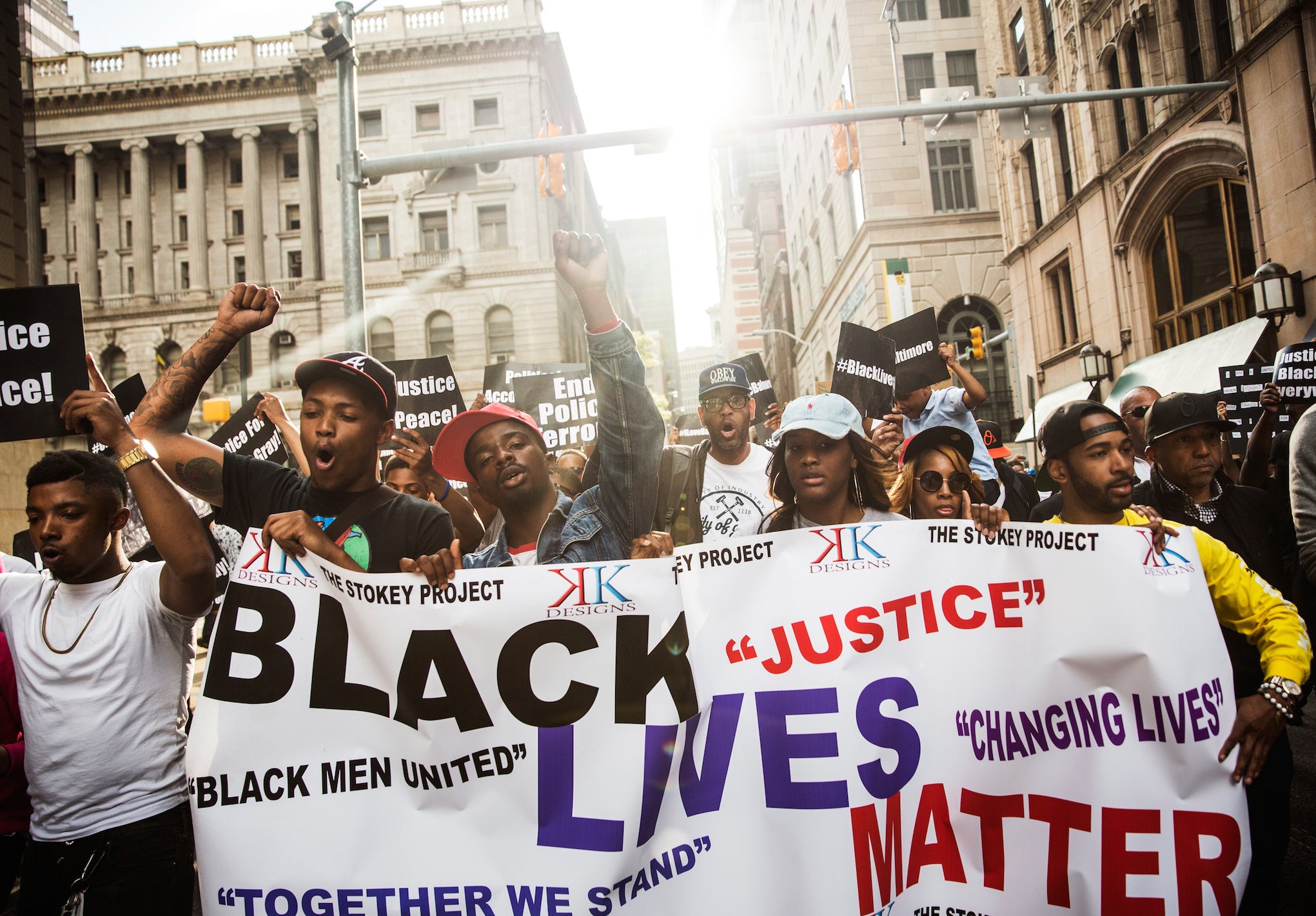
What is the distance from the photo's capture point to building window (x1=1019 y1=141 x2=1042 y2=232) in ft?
73.2

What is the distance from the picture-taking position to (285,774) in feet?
7.91

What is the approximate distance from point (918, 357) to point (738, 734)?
163 inches

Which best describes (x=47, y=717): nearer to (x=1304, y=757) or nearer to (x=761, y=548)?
(x=761, y=548)

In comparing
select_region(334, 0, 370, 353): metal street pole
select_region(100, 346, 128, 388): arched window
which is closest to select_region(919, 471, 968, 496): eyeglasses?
select_region(334, 0, 370, 353): metal street pole

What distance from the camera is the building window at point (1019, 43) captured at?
2180 cm

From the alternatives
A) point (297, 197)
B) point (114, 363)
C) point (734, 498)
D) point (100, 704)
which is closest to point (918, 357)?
point (734, 498)

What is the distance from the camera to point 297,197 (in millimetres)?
44688

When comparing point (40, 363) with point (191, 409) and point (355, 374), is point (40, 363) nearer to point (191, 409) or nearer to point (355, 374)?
point (191, 409)

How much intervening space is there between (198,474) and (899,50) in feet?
101

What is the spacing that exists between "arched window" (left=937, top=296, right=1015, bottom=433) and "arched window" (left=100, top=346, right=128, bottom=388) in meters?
39.4

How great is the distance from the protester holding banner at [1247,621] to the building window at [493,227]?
39.6m

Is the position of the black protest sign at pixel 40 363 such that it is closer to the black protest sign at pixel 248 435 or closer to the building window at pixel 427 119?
the black protest sign at pixel 248 435

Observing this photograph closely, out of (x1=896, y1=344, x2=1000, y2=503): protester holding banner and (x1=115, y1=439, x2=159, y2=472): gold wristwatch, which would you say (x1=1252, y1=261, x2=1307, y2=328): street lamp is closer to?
(x1=896, y1=344, x2=1000, y2=503): protester holding banner

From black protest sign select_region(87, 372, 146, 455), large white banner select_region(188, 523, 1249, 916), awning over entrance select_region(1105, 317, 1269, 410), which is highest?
awning over entrance select_region(1105, 317, 1269, 410)
